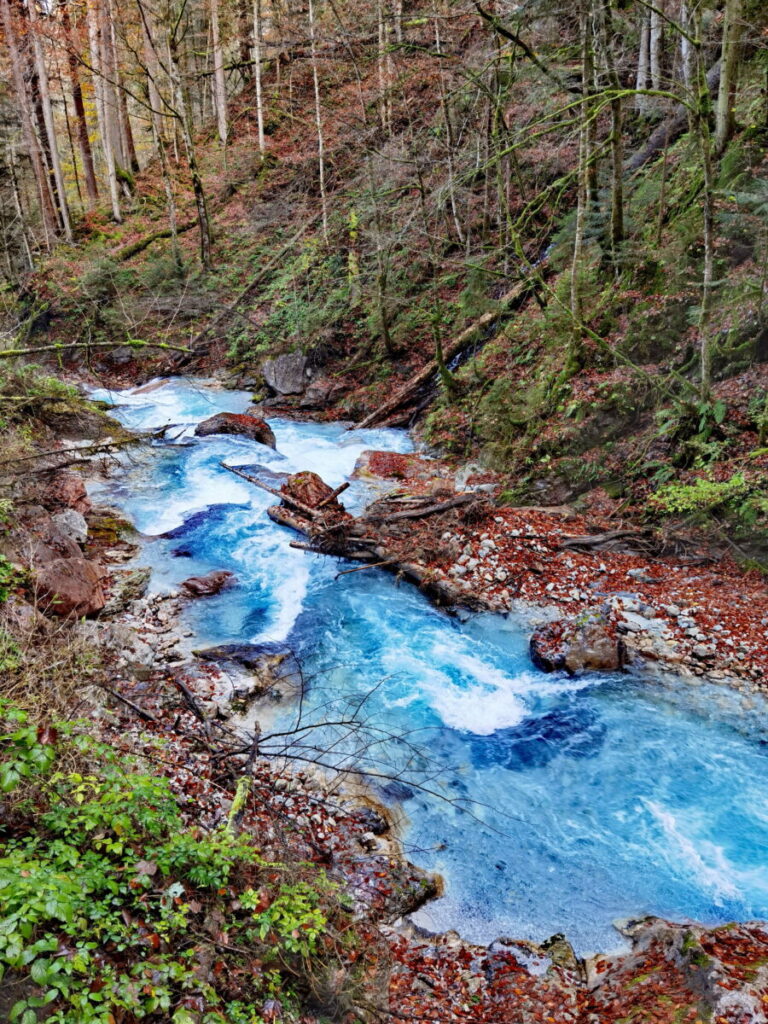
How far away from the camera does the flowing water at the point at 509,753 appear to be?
4.61m

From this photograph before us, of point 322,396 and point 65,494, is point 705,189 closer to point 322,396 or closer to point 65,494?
point 65,494

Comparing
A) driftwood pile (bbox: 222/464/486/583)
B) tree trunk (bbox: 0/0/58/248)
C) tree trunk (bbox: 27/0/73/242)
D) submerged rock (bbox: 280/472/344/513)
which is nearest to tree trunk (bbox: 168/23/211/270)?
tree trunk (bbox: 27/0/73/242)

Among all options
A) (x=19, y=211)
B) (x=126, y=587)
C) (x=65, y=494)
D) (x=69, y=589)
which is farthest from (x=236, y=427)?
(x=19, y=211)

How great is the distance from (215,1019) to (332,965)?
910 mm

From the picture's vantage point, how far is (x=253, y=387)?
60.2ft

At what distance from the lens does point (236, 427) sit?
47.0 ft

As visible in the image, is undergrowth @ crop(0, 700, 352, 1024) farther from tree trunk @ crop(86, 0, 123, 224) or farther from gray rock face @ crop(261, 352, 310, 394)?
tree trunk @ crop(86, 0, 123, 224)

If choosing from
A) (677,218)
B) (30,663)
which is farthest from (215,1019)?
(677,218)

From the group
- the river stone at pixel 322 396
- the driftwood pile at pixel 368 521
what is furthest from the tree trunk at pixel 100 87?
the driftwood pile at pixel 368 521

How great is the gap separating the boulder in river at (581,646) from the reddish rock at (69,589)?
18.7 feet

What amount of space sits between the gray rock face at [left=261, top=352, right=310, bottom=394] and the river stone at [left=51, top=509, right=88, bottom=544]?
9.15 metres

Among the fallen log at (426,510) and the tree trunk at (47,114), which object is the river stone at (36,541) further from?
the tree trunk at (47,114)

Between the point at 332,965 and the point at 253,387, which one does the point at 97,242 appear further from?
the point at 332,965

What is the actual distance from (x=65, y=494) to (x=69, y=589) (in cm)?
353
